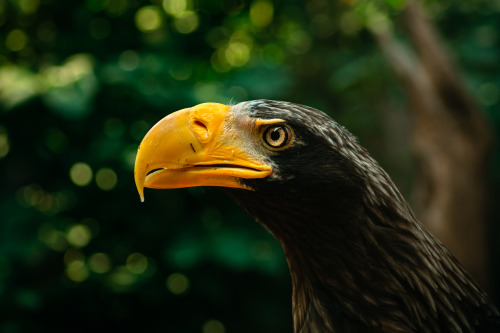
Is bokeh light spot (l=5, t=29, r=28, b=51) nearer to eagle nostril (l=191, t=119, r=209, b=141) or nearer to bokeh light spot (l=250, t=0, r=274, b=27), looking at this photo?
bokeh light spot (l=250, t=0, r=274, b=27)

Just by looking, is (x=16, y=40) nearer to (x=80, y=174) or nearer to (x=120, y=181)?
(x=80, y=174)

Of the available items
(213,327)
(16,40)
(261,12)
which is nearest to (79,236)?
(213,327)

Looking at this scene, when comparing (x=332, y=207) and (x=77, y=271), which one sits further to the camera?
(x=77, y=271)

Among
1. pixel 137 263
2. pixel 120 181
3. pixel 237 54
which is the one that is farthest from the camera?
pixel 237 54

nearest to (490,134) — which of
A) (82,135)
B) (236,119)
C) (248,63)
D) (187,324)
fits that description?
(248,63)

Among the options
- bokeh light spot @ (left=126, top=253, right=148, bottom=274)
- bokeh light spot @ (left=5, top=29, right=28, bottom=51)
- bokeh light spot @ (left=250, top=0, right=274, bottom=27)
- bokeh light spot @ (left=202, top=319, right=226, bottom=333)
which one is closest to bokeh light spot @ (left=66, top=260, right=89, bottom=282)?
bokeh light spot @ (left=126, top=253, right=148, bottom=274)

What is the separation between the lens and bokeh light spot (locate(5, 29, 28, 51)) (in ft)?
17.6

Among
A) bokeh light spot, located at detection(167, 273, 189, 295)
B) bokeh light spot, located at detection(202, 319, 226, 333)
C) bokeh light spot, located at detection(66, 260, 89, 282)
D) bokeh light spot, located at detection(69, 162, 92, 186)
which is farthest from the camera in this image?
bokeh light spot, located at detection(202, 319, 226, 333)

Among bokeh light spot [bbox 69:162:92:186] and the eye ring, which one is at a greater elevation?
the eye ring

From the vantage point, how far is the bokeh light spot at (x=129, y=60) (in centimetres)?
453

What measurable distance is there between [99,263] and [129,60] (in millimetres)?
2025

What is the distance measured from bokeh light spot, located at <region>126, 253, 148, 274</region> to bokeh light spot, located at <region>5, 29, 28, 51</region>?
95.6 inches

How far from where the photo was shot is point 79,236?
5207 mm

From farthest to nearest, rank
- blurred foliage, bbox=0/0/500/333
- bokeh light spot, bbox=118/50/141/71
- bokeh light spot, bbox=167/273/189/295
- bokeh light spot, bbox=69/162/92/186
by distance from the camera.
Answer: bokeh light spot, bbox=167/273/189/295, bokeh light spot, bbox=69/162/92/186, bokeh light spot, bbox=118/50/141/71, blurred foliage, bbox=0/0/500/333
